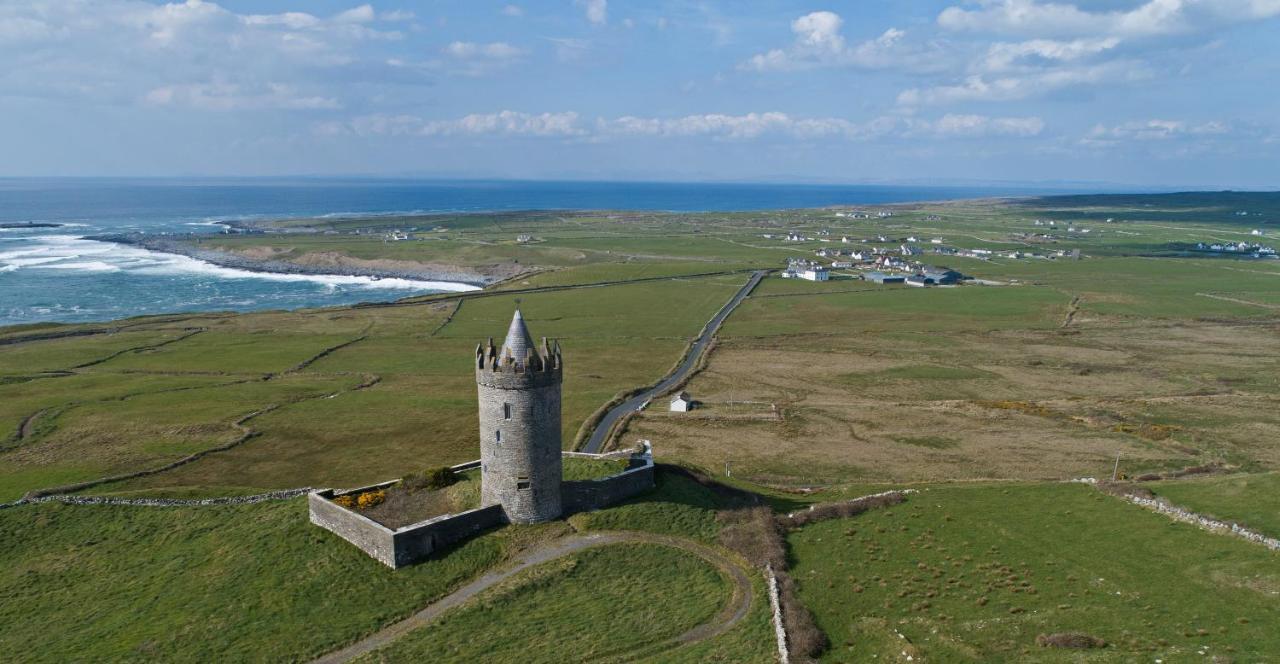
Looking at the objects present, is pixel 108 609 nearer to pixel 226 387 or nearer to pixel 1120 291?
pixel 226 387

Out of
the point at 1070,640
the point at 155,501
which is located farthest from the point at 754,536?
the point at 155,501

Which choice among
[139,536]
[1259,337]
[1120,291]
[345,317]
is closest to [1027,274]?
[1120,291]

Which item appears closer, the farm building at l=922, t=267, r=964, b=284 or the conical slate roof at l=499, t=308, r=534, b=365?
the conical slate roof at l=499, t=308, r=534, b=365

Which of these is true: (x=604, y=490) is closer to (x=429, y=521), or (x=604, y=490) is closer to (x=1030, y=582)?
(x=429, y=521)

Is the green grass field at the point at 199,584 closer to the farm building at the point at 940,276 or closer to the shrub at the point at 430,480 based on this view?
the shrub at the point at 430,480

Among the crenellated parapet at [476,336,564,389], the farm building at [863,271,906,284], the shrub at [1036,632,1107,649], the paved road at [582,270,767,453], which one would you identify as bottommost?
the paved road at [582,270,767,453]

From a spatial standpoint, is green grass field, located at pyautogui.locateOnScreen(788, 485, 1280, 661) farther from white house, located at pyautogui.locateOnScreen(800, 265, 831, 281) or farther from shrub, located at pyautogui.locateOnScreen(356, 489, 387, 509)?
white house, located at pyautogui.locateOnScreen(800, 265, 831, 281)

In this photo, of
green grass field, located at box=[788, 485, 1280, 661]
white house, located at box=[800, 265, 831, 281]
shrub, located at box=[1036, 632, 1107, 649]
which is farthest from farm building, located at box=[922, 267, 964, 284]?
shrub, located at box=[1036, 632, 1107, 649]
